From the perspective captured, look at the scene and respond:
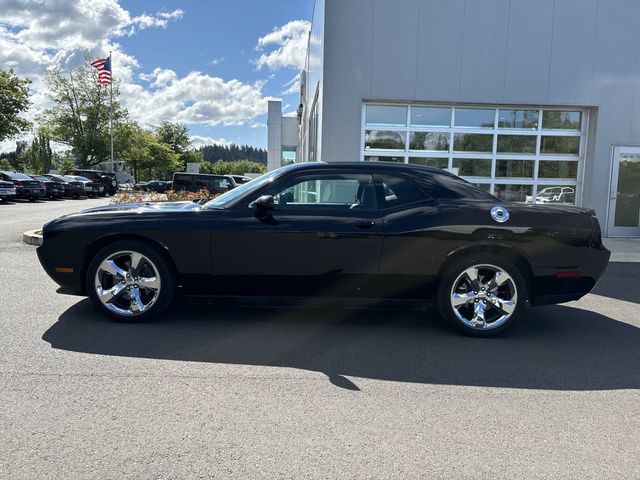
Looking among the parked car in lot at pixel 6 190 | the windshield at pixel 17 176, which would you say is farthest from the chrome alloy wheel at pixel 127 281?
the windshield at pixel 17 176

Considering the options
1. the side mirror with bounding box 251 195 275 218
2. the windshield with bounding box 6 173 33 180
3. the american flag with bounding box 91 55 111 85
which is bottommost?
the side mirror with bounding box 251 195 275 218

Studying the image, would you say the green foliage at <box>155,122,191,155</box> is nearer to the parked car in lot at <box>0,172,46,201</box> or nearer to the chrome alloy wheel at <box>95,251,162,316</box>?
the parked car in lot at <box>0,172,46,201</box>

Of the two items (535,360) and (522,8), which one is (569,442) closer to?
(535,360)

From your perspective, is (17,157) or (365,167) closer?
(365,167)

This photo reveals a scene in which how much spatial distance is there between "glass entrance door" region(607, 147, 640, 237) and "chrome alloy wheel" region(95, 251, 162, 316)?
1150 cm

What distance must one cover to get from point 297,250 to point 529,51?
9.42 m

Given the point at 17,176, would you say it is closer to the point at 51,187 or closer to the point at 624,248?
the point at 51,187

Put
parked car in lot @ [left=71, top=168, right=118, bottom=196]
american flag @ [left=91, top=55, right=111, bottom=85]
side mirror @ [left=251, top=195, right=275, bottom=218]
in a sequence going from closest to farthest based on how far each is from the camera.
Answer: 1. side mirror @ [left=251, top=195, right=275, bottom=218]
2. american flag @ [left=91, top=55, right=111, bottom=85]
3. parked car in lot @ [left=71, top=168, right=118, bottom=196]

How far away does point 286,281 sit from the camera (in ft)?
15.3

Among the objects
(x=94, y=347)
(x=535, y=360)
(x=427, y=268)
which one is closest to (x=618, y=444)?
(x=535, y=360)

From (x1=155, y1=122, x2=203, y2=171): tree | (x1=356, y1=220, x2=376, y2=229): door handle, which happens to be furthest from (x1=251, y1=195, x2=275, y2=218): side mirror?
(x1=155, y1=122, x2=203, y2=171): tree

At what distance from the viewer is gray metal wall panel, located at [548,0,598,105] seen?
1126 centimetres

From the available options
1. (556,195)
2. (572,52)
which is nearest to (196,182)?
(556,195)

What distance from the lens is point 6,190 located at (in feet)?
74.5
